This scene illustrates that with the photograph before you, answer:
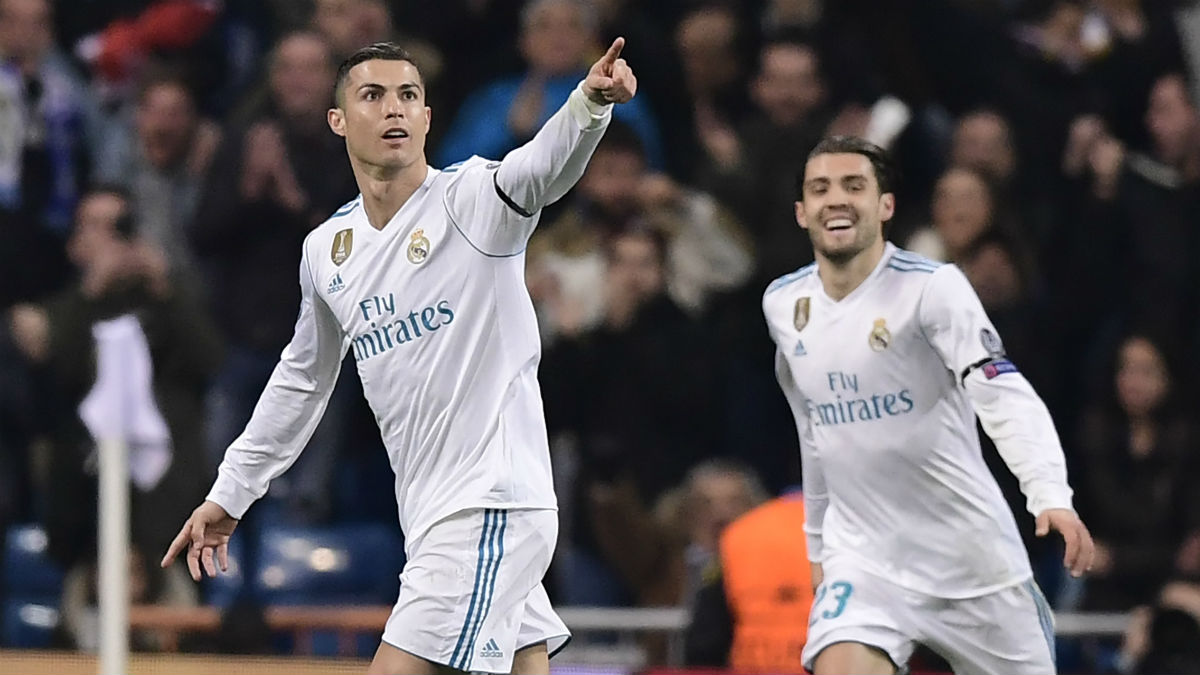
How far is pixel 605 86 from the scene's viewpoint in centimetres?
529

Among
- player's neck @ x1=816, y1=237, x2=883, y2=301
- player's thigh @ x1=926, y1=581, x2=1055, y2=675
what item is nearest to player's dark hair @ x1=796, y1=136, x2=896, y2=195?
player's neck @ x1=816, y1=237, x2=883, y2=301

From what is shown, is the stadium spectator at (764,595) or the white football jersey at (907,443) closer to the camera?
the white football jersey at (907,443)

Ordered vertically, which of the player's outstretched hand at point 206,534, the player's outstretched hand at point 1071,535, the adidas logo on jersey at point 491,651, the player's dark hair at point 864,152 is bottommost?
the adidas logo on jersey at point 491,651

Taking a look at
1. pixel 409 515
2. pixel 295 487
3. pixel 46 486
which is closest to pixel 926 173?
pixel 295 487

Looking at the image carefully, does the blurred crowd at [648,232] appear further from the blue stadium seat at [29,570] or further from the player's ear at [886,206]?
the player's ear at [886,206]

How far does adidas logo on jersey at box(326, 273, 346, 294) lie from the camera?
19.5ft

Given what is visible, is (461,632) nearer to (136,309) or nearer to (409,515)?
(409,515)

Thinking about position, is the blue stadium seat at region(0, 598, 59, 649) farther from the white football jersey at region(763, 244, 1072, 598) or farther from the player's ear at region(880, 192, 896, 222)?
the player's ear at region(880, 192, 896, 222)

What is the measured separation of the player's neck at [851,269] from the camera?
6.65 metres

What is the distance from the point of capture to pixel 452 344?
5727 millimetres

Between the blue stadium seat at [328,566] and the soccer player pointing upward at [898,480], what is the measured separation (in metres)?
4.05

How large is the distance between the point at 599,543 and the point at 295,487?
160 cm

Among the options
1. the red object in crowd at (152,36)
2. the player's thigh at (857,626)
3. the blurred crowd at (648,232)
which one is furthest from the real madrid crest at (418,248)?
the red object in crowd at (152,36)

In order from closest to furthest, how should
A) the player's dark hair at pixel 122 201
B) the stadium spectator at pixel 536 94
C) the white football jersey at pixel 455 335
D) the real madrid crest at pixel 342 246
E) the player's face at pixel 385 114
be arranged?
the white football jersey at pixel 455 335, the player's face at pixel 385 114, the real madrid crest at pixel 342 246, the player's dark hair at pixel 122 201, the stadium spectator at pixel 536 94
